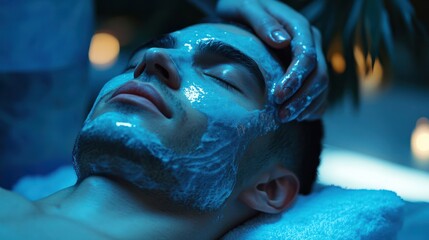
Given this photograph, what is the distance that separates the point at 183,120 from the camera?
0.94 metres

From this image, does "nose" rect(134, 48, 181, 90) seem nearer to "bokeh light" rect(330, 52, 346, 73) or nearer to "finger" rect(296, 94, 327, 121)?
"finger" rect(296, 94, 327, 121)

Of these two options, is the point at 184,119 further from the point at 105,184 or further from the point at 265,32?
the point at 265,32

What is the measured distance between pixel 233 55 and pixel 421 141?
127cm

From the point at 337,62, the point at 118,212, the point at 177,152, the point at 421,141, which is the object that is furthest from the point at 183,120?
the point at 421,141

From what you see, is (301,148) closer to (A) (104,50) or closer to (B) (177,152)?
(B) (177,152)

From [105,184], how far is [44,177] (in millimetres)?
614

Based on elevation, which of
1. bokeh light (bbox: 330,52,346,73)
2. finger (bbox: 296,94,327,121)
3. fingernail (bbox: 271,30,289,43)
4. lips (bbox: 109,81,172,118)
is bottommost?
bokeh light (bbox: 330,52,346,73)

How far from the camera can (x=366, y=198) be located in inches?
45.1

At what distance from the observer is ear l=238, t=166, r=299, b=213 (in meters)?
1.08

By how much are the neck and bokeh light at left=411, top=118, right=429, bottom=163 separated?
130 centimetres

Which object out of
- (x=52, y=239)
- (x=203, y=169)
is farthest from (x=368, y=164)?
(x=52, y=239)

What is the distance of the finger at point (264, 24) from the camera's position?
114 centimetres

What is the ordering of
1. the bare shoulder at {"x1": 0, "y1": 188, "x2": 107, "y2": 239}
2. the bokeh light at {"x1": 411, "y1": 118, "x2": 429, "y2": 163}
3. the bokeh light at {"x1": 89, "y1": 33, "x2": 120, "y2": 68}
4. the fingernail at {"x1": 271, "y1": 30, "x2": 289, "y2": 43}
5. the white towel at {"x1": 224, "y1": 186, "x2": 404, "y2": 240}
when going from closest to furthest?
the bare shoulder at {"x1": 0, "y1": 188, "x2": 107, "y2": 239}
the white towel at {"x1": 224, "y1": 186, "x2": 404, "y2": 240}
the fingernail at {"x1": 271, "y1": 30, "x2": 289, "y2": 43}
the bokeh light at {"x1": 411, "y1": 118, "x2": 429, "y2": 163}
the bokeh light at {"x1": 89, "y1": 33, "x2": 120, "y2": 68}

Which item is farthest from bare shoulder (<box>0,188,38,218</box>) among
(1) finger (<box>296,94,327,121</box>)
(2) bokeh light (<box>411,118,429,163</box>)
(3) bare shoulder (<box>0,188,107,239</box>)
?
(2) bokeh light (<box>411,118,429,163</box>)
